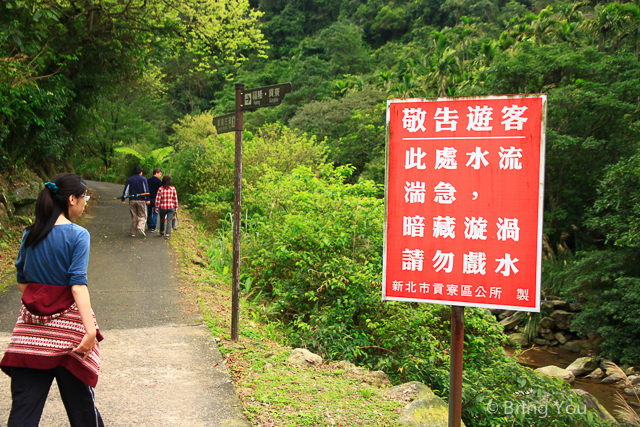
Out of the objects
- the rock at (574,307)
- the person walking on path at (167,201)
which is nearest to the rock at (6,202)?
the person walking on path at (167,201)

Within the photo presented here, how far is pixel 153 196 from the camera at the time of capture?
1086 cm

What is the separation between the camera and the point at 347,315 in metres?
6.03

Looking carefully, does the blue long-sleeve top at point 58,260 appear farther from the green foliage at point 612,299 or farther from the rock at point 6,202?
the green foliage at point 612,299

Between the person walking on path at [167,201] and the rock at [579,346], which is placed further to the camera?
the rock at [579,346]

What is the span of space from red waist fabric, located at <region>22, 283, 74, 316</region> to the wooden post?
2.17 meters

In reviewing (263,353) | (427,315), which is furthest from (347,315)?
(263,353)

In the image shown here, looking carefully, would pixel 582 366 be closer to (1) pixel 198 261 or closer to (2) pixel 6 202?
(1) pixel 198 261

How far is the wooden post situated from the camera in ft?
9.42

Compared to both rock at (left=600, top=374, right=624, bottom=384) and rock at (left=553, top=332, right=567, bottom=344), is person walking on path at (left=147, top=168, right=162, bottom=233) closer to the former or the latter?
rock at (left=600, top=374, right=624, bottom=384)

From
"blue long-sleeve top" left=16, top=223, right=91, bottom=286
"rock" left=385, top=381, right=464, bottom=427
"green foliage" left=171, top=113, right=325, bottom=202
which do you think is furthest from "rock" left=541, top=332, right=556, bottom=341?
"blue long-sleeve top" left=16, top=223, right=91, bottom=286

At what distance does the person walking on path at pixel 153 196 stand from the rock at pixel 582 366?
36.6ft

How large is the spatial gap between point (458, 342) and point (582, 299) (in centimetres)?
1468

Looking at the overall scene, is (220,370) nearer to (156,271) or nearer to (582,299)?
(156,271)

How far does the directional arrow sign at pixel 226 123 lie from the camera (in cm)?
523
